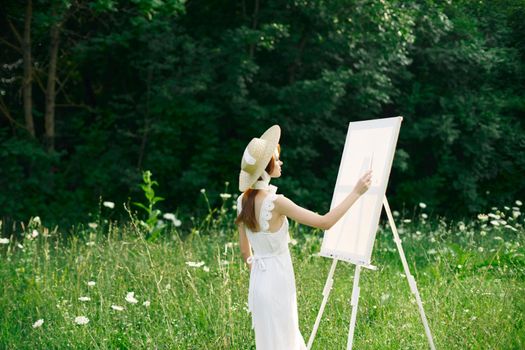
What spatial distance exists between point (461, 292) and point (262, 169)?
2.22 meters

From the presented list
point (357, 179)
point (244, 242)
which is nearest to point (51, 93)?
point (244, 242)

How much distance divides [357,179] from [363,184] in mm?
374

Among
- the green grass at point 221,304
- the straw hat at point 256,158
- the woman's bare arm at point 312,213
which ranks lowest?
the green grass at point 221,304

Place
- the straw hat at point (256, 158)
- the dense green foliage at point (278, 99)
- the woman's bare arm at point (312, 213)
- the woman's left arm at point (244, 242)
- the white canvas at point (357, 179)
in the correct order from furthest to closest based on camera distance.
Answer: the dense green foliage at point (278, 99) < the woman's left arm at point (244, 242) < the white canvas at point (357, 179) < the straw hat at point (256, 158) < the woman's bare arm at point (312, 213)

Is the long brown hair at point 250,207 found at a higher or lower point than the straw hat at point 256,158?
lower

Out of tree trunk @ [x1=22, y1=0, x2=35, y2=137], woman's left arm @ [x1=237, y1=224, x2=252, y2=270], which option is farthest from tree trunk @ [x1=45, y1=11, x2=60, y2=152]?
woman's left arm @ [x1=237, y1=224, x2=252, y2=270]

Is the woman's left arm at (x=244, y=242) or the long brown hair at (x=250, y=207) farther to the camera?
the woman's left arm at (x=244, y=242)

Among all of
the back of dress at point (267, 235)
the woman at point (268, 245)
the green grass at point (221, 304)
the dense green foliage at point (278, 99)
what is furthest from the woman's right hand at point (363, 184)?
the dense green foliage at point (278, 99)

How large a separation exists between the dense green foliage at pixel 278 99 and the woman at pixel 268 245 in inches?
285

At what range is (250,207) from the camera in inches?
148

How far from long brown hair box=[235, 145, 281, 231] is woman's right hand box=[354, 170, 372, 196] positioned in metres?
0.46

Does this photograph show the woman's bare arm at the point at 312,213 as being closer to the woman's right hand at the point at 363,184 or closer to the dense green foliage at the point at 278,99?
the woman's right hand at the point at 363,184

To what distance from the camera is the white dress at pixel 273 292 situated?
12.4 feet

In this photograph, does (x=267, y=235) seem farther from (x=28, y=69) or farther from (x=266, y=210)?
(x=28, y=69)
